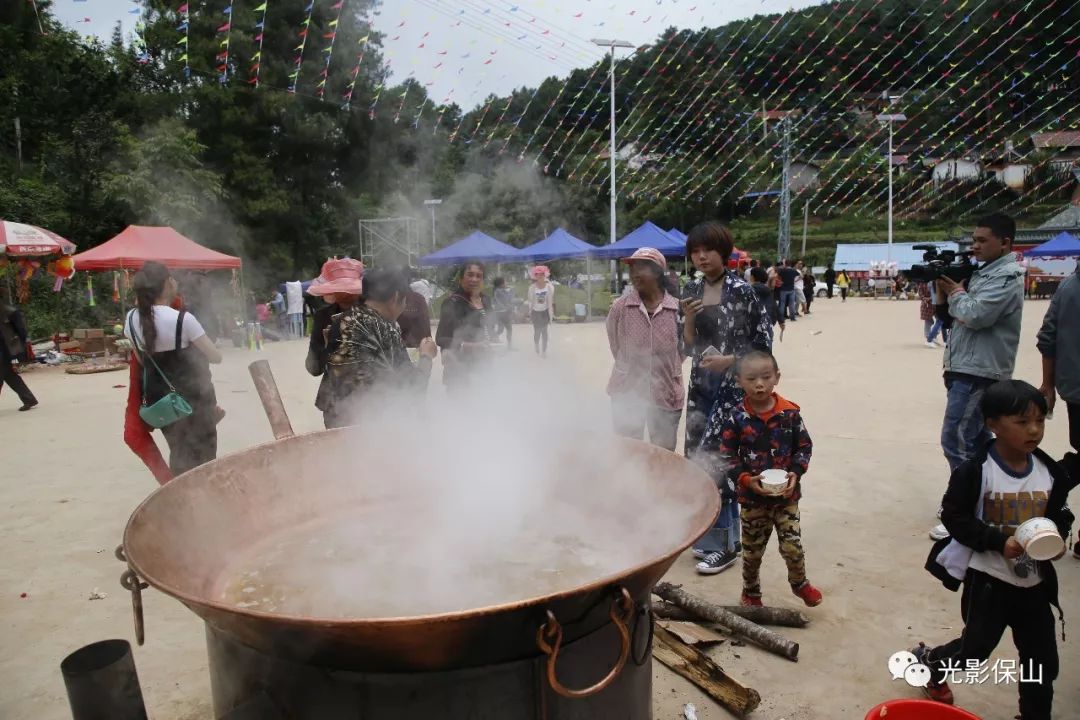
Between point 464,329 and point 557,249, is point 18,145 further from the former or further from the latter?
point 464,329

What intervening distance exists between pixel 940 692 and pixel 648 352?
1942 mm

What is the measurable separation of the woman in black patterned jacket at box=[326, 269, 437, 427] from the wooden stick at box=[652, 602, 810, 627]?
162 centimetres

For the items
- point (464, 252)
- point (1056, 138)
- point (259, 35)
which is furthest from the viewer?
point (1056, 138)

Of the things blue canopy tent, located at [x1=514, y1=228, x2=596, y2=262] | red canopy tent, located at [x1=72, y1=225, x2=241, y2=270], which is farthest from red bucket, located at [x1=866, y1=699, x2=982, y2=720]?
blue canopy tent, located at [x1=514, y1=228, x2=596, y2=262]

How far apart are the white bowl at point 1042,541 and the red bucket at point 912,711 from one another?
1.58ft

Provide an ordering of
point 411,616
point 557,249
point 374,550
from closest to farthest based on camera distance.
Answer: point 411,616, point 374,550, point 557,249

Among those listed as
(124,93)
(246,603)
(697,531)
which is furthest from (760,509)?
(124,93)

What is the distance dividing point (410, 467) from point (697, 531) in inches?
63.7

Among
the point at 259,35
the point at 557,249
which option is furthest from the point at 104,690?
the point at 557,249

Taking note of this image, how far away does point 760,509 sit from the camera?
9.41 ft

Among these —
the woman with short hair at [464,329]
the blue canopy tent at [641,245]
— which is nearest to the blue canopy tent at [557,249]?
the blue canopy tent at [641,245]

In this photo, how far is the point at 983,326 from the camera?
128 inches

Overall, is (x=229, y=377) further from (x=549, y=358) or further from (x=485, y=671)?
(x=485, y=671)

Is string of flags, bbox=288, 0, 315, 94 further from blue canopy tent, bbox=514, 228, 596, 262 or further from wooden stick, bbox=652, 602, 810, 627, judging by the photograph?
blue canopy tent, bbox=514, 228, 596, 262
